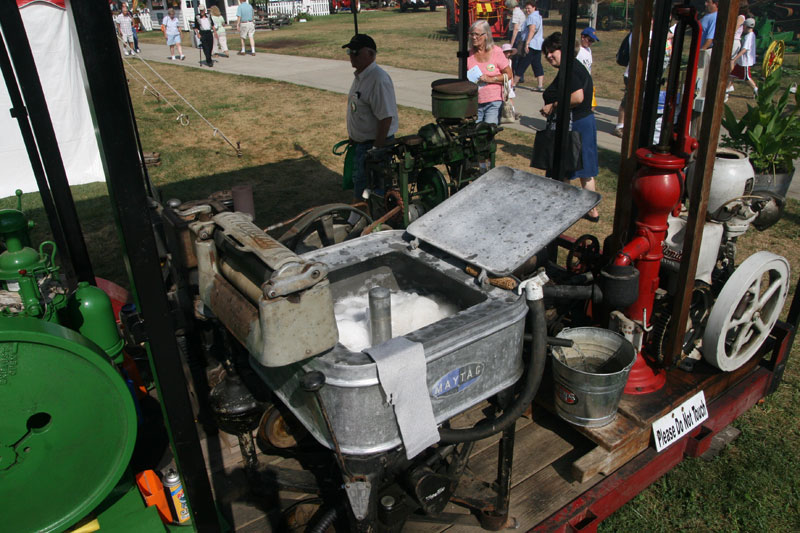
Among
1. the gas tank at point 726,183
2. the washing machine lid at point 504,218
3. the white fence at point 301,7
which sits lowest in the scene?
the gas tank at point 726,183

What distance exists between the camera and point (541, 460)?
263cm

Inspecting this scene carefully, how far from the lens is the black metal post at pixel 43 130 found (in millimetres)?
2631

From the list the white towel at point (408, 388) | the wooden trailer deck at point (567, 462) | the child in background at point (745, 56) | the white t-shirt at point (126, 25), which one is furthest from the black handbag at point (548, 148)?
the white t-shirt at point (126, 25)

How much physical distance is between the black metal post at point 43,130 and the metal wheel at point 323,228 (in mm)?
1058

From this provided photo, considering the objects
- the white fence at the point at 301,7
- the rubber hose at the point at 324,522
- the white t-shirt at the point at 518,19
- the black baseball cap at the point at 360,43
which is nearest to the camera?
the rubber hose at the point at 324,522

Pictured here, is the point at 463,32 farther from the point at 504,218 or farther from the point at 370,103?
the point at 504,218

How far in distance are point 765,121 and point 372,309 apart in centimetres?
450

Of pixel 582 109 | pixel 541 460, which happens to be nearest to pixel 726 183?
pixel 541 460

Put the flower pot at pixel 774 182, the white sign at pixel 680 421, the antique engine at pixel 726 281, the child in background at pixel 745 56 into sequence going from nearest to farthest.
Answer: the white sign at pixel 680 421, the antique engine at pixel 726 281, the flower pot at pixel 774 182, the child in background at pixel 745 56

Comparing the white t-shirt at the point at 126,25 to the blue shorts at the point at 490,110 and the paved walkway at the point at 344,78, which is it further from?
the blue shorts at the point at 490,110

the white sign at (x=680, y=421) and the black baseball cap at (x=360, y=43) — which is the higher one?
the black baseball cap at (x=360, y=43)

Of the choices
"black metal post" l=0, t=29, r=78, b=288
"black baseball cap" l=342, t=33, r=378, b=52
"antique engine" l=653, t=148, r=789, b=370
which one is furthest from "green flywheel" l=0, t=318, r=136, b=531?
"black baseball cap" l=342, t=33, r=378, b=52

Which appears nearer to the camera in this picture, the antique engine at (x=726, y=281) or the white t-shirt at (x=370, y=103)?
the antique engine at (x=726, y=281)

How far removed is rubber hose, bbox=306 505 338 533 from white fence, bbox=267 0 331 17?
29.8 m
